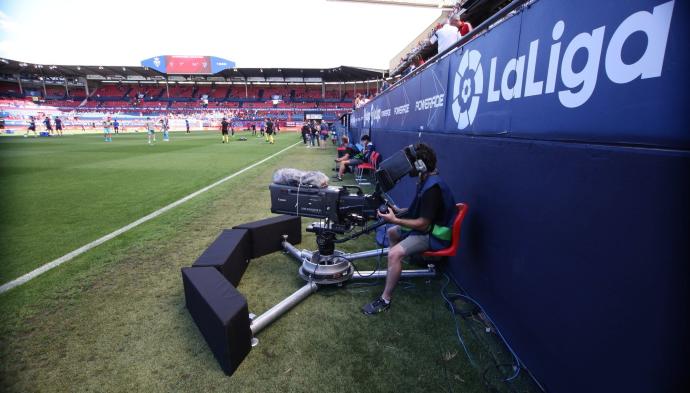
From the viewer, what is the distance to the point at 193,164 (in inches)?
467

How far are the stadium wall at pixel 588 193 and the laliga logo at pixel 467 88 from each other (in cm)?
15

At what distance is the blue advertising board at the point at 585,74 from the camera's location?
4.15 feet

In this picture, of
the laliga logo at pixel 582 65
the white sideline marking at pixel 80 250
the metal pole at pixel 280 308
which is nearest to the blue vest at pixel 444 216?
the laliga logo at pixel 582 65

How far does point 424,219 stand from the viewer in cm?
279

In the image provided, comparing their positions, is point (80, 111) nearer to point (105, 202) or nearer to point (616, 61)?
point (105, 202)

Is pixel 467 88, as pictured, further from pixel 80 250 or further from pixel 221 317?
pixel 80 250

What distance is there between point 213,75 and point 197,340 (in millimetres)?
62603

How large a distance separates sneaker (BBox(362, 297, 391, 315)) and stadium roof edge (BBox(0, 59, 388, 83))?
47371 mm

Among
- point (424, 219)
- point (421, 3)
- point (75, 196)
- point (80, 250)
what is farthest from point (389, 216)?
point (421, 3)

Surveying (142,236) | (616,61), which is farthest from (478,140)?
(142,236)

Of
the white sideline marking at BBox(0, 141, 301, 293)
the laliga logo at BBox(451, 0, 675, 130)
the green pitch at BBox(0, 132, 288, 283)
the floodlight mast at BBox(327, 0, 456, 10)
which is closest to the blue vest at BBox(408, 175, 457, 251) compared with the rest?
the laliga logo at BBox(451, 0, 675, 130)

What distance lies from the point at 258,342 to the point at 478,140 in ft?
8.66

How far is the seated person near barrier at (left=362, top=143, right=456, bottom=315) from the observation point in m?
2.79

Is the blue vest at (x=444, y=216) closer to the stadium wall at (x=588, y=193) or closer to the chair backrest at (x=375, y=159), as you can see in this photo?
the stadium wall at (x=588, y=193)
